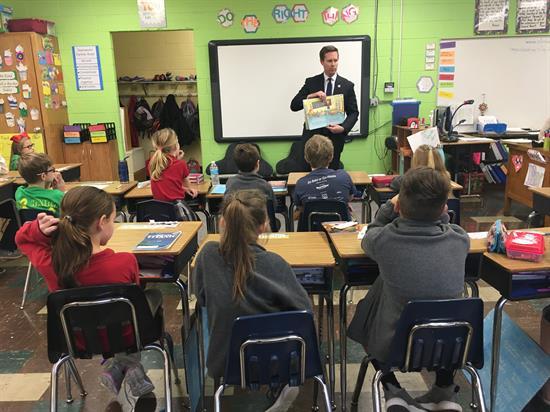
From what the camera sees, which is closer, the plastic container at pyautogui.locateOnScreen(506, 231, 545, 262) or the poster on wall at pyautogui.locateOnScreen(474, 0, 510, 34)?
the plastic container at pyautogui.locateOnScreen(506, 231, 545, 262)

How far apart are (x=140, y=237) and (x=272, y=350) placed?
1.04 meters

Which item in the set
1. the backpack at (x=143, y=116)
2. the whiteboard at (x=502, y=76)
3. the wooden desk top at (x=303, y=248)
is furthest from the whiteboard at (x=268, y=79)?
the wooden desk top at (x=303, y=248)

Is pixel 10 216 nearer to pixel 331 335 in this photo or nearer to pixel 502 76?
pixel 331 335

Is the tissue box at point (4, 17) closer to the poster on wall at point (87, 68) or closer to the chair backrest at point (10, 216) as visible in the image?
the poster on wall at point (87, 68)

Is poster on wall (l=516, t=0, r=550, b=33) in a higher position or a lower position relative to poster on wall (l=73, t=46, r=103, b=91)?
higher

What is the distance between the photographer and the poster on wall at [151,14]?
6000 millimetres

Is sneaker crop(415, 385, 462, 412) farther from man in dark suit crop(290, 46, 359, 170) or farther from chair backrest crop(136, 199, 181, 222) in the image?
man in dark suit crop(290, 46, 359, 170)

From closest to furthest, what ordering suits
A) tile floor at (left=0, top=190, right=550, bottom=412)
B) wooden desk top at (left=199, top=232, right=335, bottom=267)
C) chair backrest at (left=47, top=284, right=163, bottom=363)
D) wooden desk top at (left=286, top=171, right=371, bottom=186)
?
chair backrest at (left=47, top=284, right=163, bottom=363) < wooden desk top at (left=199, top=232, right=335, bottom=267) < tile floor at (left=0, top=190, right=550, bottom=412) < wooden desk top at (left=286, top=171, right=371, bottom=186)

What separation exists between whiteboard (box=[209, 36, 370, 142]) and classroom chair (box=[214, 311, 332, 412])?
5.07m

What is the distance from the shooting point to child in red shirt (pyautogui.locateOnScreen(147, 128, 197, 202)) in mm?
3451

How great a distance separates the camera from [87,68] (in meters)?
6.27

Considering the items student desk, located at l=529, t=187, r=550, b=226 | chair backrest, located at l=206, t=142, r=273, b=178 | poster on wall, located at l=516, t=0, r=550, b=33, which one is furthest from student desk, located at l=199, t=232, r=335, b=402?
poster on wall, located at l=516, t=0, r=550, b=33

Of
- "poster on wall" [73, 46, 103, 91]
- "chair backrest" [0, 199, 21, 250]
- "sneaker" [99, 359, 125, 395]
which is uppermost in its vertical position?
"poster on wall" [73, 46, 103, 91]

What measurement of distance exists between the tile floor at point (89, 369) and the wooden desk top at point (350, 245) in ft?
→ 2.45
